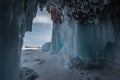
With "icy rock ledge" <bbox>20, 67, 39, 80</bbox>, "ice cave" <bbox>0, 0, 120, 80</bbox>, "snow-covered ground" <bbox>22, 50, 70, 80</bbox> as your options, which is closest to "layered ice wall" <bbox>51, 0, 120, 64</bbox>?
"ice cave" <bbox>0, 0, 120, 80</bbox>

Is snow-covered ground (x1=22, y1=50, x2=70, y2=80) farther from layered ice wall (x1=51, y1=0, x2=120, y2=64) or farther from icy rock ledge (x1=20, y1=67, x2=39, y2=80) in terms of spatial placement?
icy rock ledge (x1=20, y1=67, x2=39, y2=80)

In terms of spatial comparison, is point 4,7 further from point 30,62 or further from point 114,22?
point 30,62

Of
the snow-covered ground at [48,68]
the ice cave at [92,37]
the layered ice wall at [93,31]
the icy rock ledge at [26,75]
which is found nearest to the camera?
the icy rock ledge at [26,75]

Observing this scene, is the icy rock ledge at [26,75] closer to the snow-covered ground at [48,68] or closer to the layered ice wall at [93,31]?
the snow-covered ground at [48,68]

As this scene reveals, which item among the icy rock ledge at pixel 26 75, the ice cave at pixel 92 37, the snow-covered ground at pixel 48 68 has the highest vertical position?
the ice cave at pixel 92 37

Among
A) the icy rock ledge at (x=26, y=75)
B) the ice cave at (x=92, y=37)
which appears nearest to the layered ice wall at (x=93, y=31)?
the ice cave at (x=92, y=37)

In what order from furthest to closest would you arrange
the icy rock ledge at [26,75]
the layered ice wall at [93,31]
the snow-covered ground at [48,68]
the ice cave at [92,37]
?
the layered ice wall at [93,31], the ice cave at [92,37], the snow-covered ground at [48,68], the icy rock ledge at [26,75]

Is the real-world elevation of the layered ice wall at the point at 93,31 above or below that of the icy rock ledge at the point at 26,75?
above

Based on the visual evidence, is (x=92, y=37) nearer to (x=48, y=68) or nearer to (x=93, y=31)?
(x=93, y=31)

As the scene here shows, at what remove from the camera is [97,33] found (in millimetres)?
18172

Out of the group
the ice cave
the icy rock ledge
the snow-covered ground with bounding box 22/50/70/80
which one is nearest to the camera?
the icy rock ledge

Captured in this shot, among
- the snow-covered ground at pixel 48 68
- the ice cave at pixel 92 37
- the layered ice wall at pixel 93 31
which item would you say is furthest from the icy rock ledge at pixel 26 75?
the layered ice wall at pixel 93 31

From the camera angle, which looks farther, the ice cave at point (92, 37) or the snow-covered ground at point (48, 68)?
the ice cave at point (92, 37)

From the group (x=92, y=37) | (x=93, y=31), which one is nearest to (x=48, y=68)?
(x=92, y=37)
